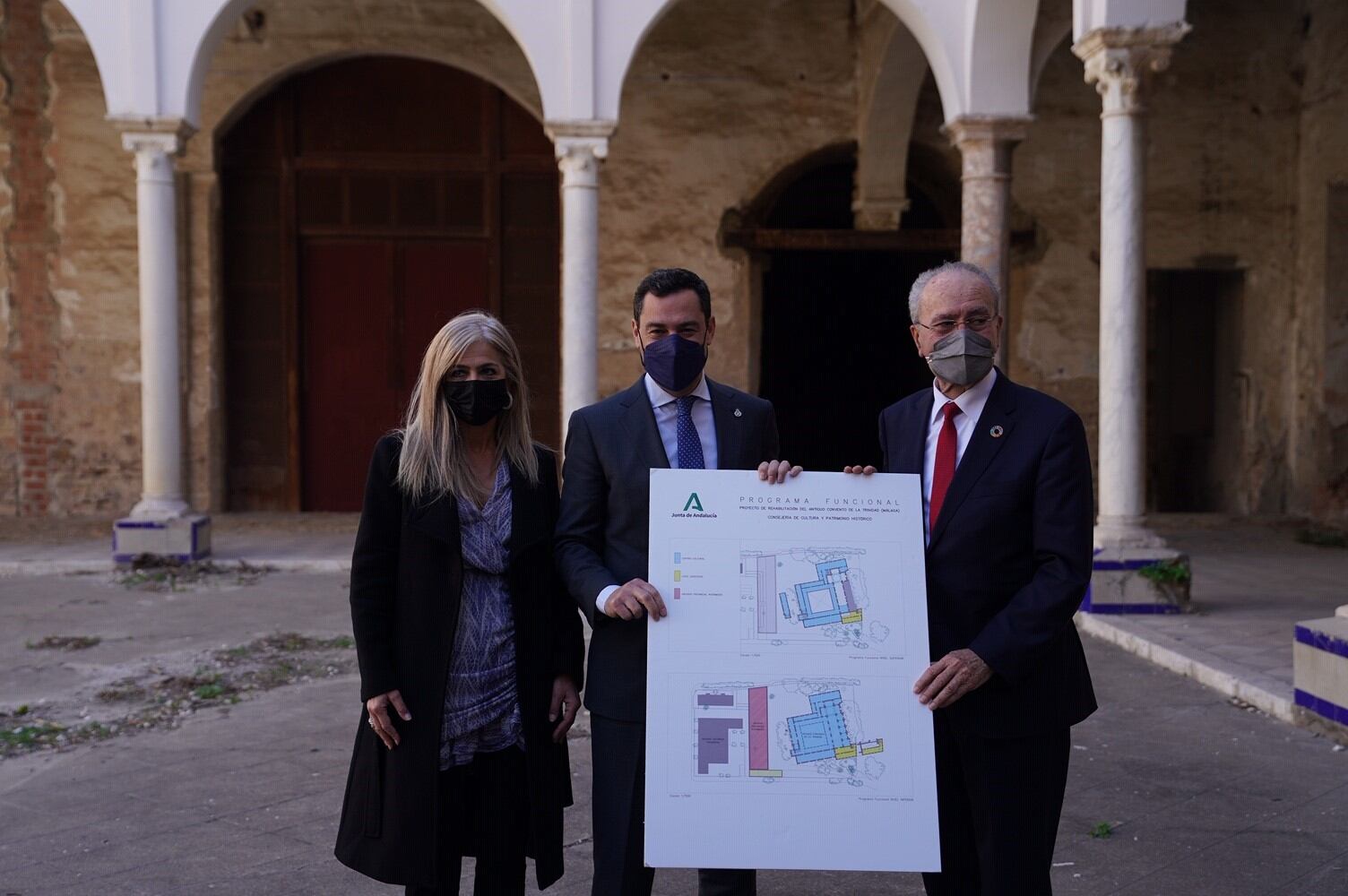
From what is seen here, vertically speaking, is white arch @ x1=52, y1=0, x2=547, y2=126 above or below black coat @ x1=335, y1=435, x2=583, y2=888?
above

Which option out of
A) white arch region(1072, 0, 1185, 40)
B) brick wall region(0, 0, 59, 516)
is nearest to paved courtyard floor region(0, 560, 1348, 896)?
white arch region(1072, 0, 1185, 40)

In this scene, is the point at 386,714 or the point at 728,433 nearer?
the point at 386,714

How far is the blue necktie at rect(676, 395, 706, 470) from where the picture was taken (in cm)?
300

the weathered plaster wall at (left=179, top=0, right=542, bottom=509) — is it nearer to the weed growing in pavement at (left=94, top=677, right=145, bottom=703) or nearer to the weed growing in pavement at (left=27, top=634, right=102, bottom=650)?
the weed growing in pavement at (left=27, top=634, right=102, bottom=650)

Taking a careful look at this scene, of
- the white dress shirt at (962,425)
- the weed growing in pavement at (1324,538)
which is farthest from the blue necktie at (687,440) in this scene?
the weed growing in pavement at (1324,538)

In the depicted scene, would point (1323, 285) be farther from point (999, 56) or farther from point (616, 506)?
point (616, 506)

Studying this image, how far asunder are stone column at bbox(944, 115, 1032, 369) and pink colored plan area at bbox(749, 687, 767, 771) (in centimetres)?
722

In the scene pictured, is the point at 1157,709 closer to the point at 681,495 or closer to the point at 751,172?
the point at 681,495

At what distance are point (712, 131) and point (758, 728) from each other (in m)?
10.7

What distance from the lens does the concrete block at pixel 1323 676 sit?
537 centimetres

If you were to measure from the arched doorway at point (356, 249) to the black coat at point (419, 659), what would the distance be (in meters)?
10.0

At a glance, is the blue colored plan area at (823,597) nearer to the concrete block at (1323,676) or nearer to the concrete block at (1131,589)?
the concrete block at (1323,676)

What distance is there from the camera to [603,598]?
8.98 ft

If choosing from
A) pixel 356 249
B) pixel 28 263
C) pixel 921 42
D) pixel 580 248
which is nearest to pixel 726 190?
pixel 921 42
